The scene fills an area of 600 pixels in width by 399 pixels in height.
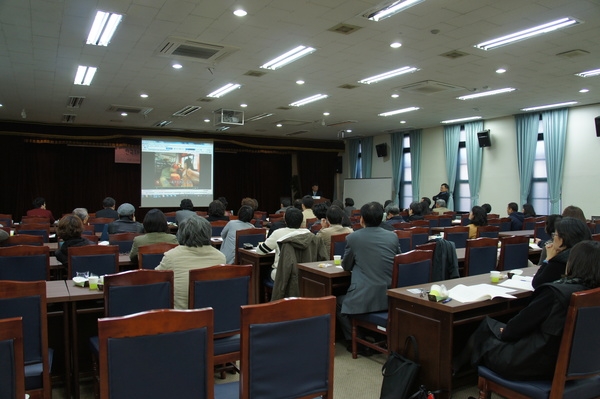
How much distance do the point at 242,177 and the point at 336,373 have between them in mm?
14747

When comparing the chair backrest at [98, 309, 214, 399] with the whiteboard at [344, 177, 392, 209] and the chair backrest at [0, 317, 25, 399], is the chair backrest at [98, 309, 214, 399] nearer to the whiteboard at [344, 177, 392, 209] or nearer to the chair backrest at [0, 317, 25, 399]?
the chair backrest at [0, 317, 25, 399]

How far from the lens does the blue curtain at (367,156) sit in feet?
58.2

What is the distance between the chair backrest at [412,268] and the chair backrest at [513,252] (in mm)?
1305

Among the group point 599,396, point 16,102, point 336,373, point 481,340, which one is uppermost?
point 16,102

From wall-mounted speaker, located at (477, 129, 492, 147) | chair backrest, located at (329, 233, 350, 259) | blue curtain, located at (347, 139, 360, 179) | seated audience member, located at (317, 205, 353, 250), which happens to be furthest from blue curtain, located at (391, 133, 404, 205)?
chair backrest, located at (329, 233, 350, 259)

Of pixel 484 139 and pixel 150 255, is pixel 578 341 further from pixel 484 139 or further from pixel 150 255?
pixel 484 139

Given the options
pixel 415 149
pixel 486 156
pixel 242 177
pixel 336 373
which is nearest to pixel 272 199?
pixel 242 177

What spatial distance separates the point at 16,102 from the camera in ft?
35.6

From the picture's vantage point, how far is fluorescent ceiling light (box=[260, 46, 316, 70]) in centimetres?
A: 687

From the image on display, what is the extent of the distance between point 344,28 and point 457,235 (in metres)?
3.19

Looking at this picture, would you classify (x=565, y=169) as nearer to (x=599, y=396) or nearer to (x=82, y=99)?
A: (x=599, y=396)

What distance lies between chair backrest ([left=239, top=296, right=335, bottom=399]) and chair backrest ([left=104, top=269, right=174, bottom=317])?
1.19m

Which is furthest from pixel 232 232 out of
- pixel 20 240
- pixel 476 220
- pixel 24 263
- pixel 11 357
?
pixel 11 357

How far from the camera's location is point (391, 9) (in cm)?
525
